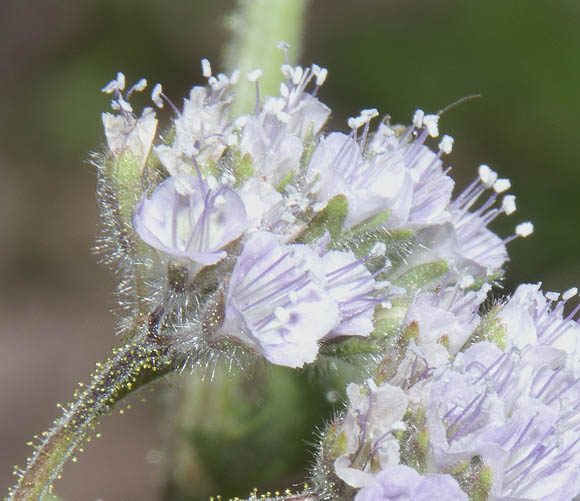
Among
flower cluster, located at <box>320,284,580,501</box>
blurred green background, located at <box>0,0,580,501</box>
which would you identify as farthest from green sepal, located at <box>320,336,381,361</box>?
blurred green background, located at <box>0,0,580,501</box>

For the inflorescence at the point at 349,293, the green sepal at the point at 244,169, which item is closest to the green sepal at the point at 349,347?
the inflorescence at the point at 349,293

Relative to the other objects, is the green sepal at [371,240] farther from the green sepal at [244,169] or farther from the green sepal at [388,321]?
the green sepal at [244,169]

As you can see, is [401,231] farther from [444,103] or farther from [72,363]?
[72,363]

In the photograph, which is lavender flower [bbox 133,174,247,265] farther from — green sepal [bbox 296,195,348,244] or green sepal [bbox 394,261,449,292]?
green sepal [bbox 394,261,449,292]

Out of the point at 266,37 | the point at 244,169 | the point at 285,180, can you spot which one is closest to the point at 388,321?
the point at 285,180

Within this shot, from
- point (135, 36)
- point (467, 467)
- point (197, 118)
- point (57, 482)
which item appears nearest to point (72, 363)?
point (57, 482)
